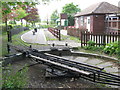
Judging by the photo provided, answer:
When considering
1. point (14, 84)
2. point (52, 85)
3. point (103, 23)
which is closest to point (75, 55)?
point (52, 85)

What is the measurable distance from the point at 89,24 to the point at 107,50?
15.6 m

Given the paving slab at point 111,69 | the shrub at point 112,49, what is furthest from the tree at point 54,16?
the paving slab at point 111,69

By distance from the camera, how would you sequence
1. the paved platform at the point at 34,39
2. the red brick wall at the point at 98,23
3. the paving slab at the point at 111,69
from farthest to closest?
the red brick wall at the point at 98,23, the paved platform at the point at 34,39, the paving slab at the point at 111,69

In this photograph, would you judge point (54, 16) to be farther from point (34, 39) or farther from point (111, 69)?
point (111, 69)

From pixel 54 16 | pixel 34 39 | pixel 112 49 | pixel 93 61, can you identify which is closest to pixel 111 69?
pixel 93 61

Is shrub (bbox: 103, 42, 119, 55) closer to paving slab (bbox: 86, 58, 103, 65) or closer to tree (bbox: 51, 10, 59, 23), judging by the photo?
paving slab (bbox: 86, 58, 103, 65)

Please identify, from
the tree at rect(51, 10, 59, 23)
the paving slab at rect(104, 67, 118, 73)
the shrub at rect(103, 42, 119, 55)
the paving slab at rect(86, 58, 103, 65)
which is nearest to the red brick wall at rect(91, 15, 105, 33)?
the shrub at rect(103, 42, 119, 55)

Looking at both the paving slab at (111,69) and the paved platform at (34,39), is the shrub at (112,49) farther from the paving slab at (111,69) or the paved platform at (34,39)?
the paved platform at (34,39)

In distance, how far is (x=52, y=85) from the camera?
489 cm

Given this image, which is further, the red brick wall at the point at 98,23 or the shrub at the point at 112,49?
the red brick wall at the point at 98,23

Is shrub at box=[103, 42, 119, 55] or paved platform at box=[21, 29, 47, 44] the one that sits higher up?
paved platform at box=[21, 29, 47, 44]

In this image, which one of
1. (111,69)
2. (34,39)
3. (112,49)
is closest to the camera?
(111,69)

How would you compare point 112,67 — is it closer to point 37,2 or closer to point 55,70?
point 55,70

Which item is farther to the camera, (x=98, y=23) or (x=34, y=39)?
(x=98, y=23)
